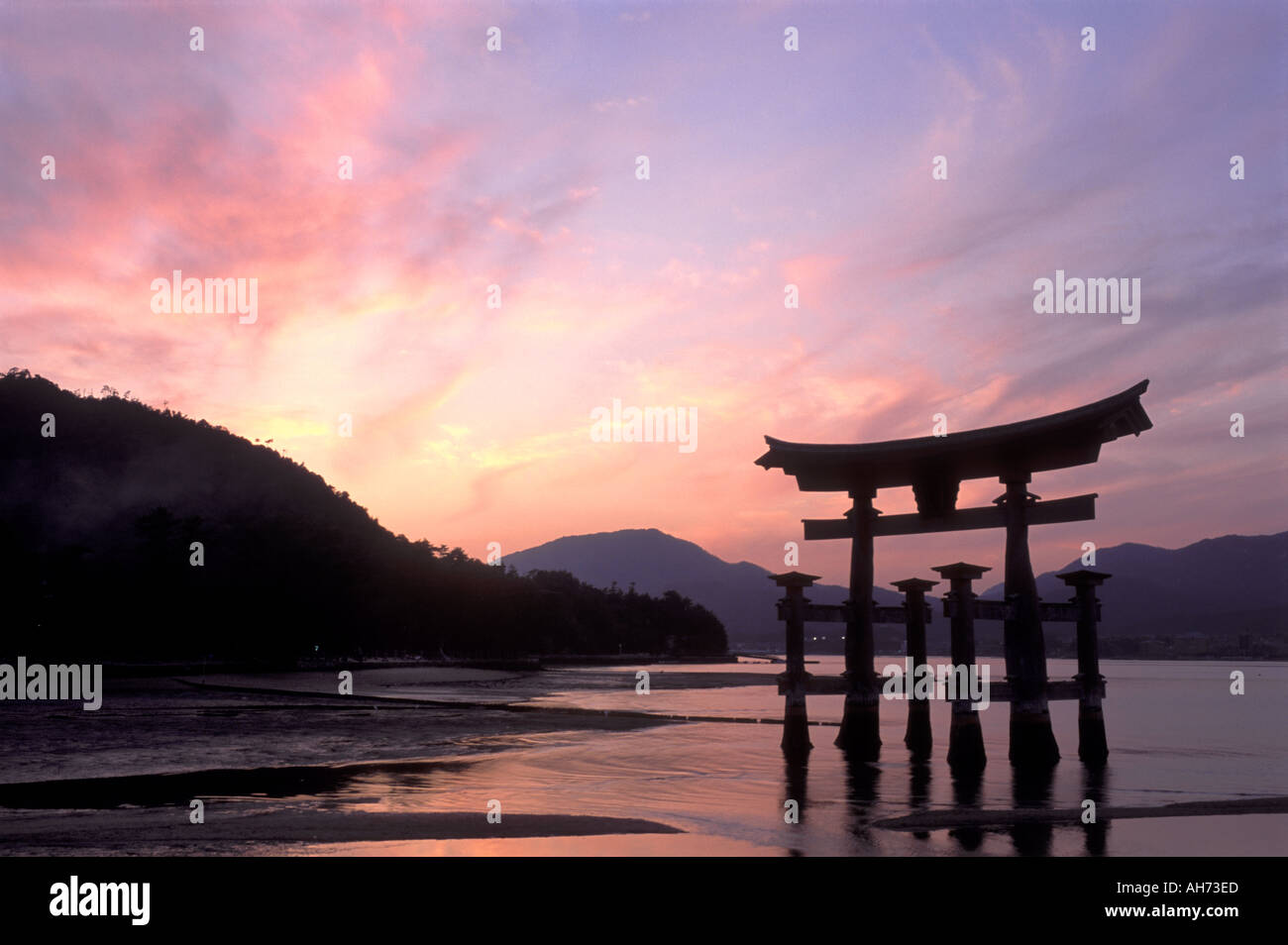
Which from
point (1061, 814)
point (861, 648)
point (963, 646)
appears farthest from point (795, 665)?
point (1061, 814)

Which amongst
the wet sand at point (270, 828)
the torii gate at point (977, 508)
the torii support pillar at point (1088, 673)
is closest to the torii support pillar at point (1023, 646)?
the torii gate at point (977, 508)

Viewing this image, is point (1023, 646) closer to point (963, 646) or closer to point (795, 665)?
point (963, 646)

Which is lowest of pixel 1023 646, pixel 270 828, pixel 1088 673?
pixel 270 828

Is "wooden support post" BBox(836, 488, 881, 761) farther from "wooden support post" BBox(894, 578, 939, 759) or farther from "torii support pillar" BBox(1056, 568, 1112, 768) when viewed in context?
"torii support pillar" BBox(1056, 568, 1112, 768)

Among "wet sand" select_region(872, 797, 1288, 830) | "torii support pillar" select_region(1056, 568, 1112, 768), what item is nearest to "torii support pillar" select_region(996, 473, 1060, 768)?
"torii support pillar" select_region(1056, 568, 1112, 768)

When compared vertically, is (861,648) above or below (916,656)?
above

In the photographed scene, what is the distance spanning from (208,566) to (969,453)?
124811mm

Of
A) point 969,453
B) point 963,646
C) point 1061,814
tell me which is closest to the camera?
point 1061,814

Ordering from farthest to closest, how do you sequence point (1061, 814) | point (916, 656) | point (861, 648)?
point (916, 656), point (861, 648), point (1061, 814)

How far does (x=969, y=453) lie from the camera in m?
19.9

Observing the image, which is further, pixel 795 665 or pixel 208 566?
pixel 208 566

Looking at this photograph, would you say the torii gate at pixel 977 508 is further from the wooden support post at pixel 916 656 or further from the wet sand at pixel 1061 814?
the wet sand at pixel 1061 814

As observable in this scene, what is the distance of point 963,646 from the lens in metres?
19.4
